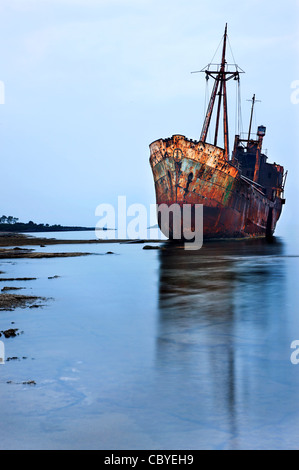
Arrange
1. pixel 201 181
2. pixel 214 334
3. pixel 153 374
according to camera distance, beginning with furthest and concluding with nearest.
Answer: pixel 201 181
pixel 214 334
pixel 153 374

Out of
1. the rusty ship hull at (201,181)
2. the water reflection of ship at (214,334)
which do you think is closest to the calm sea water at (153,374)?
the water reflection of ship at (214,334)

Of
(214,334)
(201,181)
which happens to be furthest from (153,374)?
(201,181)

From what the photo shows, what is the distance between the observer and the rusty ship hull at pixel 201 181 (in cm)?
4553

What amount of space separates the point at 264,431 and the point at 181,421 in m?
0.80

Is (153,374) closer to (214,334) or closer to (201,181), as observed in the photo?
(214,334)

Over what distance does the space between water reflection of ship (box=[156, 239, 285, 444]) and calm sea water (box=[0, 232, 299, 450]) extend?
A: 2 centimetres

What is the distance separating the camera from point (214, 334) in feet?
31.5

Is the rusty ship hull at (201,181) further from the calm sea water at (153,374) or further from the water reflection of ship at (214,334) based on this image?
the calm sea water at (153,374)

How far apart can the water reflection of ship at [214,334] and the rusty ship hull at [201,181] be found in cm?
2484

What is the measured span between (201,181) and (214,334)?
120ft

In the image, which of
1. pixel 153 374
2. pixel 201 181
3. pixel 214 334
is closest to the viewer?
pixel 153 374

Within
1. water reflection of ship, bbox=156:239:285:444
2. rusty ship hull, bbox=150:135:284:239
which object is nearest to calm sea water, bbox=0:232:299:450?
water reflection of ship, bbox=156:239:285:444

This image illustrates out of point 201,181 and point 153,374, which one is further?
point 201,181
